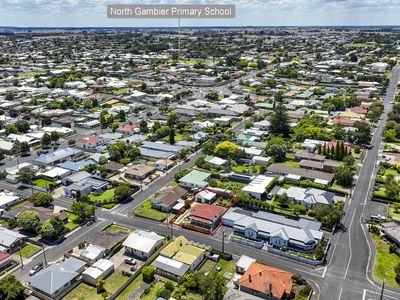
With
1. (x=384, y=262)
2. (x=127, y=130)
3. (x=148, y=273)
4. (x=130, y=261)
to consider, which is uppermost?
(x=127, y=130)

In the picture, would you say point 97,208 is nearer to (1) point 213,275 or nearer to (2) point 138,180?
(2) point 138,180

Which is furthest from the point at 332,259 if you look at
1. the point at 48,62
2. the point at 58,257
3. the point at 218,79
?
the point at 48,62

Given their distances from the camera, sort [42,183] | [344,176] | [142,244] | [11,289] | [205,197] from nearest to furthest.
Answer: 1. [11,289]
2. [142,244]
3. [205,197]
4. [344,176]
5. [42,183]

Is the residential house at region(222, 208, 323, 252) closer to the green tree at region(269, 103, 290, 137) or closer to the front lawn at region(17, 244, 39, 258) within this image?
the front lawn at region(17, 244, 39, 258)

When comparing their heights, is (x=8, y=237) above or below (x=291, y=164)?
below

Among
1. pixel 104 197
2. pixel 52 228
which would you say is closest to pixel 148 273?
pixel 52 228

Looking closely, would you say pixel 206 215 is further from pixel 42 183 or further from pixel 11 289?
pixel 42 183

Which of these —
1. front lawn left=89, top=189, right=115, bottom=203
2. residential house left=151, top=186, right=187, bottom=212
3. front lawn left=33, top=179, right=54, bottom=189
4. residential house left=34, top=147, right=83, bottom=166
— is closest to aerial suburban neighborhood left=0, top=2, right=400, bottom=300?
residential house left=34, top=147, right=83, bottom=166
